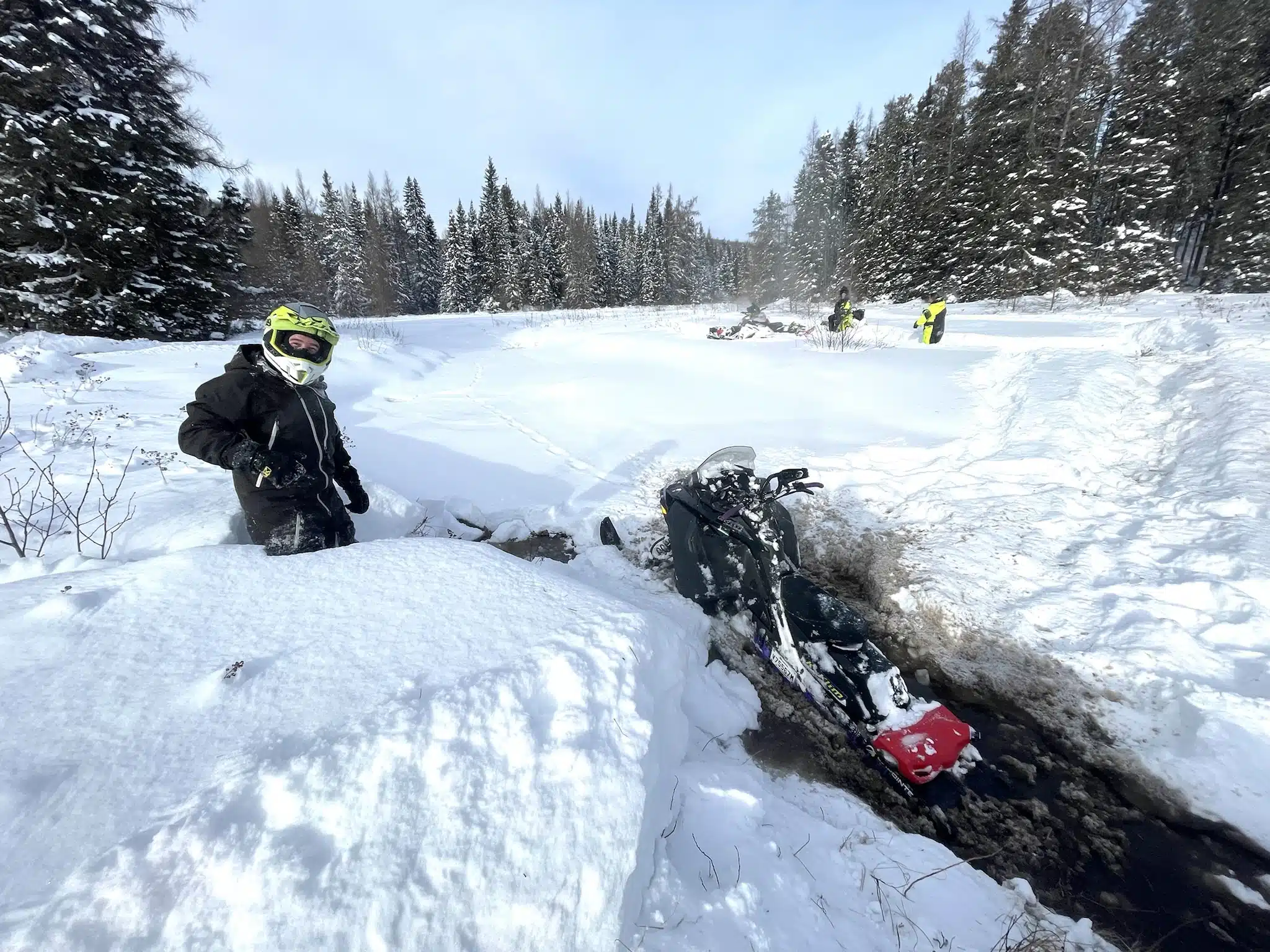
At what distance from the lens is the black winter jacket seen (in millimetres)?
3023

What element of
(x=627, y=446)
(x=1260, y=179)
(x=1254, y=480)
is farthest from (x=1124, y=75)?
(x=627, y=446)

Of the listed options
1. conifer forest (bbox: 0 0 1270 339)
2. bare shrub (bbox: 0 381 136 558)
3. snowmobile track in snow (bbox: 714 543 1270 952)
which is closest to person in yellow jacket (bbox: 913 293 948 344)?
conifer forest (bbox: 0 0 1270 339)

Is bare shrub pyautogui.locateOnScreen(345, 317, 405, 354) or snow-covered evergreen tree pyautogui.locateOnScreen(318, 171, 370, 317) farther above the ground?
snow-covered evergreen tree pyautogui.locateOnScreen(318, 171, 370, 317)

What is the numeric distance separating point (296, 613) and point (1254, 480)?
784 cm

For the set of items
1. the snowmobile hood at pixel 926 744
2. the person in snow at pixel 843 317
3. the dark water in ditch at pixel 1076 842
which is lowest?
the dark water in ditch at pixel 1076 842

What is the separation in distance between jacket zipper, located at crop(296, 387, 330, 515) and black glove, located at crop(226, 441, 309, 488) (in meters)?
0.14

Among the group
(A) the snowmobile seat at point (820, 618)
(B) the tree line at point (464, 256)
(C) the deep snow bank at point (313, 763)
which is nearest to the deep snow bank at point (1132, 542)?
(A) the snowmobile seat at point (820, 618)

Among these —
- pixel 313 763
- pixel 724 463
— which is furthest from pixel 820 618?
pixel 313 763

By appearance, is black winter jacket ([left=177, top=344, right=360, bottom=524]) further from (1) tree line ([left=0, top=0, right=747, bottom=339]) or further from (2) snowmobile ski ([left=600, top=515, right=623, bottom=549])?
(1) tree line ([left=0, top=0, right=747, bottom=339])

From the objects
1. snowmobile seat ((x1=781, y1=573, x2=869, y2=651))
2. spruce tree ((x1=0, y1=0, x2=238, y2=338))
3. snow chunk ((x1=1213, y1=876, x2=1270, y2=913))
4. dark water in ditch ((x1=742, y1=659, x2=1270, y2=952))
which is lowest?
dark water in ditch ((x1=742, y1=659, x2=1270, y2=952))

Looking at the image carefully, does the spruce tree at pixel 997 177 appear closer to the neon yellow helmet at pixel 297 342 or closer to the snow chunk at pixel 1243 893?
the snow chunk at pixel 1243 893

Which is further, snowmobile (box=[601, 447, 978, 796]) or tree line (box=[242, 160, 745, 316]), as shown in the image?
tree line (box=[242, 160, 745, 316])

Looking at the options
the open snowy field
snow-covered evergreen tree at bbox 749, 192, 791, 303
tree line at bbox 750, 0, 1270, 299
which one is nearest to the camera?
the open snowy field

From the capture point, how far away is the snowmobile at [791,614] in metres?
2.94
